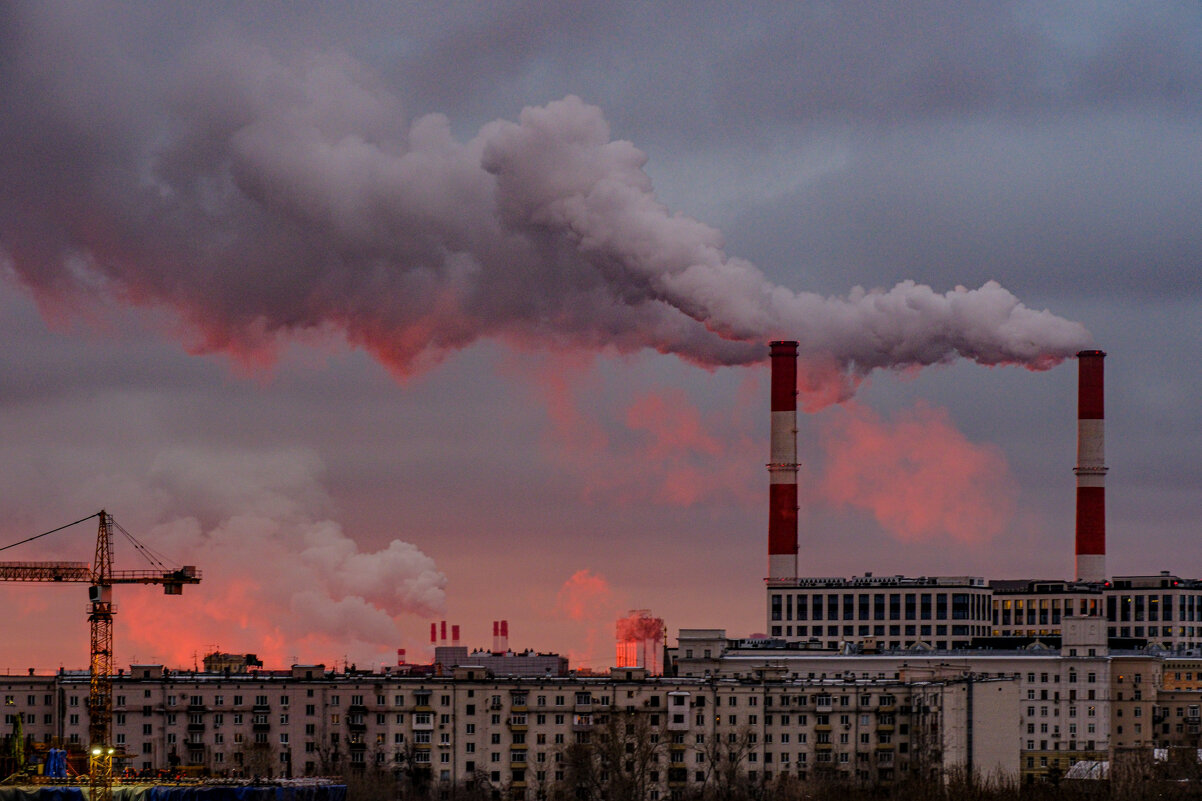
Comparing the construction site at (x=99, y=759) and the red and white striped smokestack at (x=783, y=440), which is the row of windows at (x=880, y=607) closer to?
the red and white striped smokestack at (x=783, y=440)

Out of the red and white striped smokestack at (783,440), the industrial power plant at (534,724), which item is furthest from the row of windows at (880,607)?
the industrial power plant at (534,724)

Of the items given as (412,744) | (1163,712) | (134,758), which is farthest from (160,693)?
(1163,712)

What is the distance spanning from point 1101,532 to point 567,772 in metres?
51.9

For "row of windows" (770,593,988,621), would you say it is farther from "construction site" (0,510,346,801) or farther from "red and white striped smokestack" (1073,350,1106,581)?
"construction site" (0,510,346,801)

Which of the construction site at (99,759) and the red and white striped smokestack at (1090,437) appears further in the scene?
the red and white striped smokestack at (1090,437)

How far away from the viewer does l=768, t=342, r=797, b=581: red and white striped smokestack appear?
14175cm

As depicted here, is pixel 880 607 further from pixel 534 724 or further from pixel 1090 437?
pixel 534 724

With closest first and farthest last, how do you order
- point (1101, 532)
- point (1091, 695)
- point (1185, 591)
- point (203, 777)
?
point (203, 777) → point (1091, 695) → point (1101, 532) → point (1185, 591)

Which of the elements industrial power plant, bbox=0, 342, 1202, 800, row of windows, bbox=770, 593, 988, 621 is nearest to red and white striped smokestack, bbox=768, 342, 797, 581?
row of windows, bbox=770, 593, 988, 621

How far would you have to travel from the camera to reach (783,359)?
142 m

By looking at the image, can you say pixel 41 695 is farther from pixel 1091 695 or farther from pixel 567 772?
pixel 1091 695

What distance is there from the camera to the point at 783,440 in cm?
14338

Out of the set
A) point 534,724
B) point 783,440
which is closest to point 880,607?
point 783,440

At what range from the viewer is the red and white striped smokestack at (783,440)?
5581 inches
